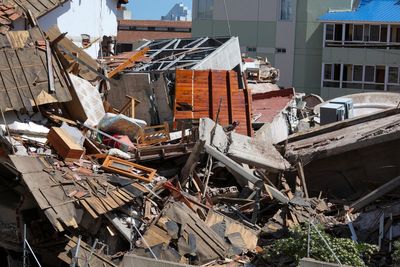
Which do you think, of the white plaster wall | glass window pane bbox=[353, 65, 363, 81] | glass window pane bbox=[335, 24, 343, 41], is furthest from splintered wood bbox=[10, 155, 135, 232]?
glass window pane bbox=[335, 24, 343, 41]

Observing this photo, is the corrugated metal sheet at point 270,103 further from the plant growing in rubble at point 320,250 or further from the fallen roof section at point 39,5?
the plant growing in rubble at point 320,250

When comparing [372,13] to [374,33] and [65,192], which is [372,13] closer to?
[374,33]

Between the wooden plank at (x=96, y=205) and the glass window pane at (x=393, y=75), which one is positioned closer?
the wooden plank at (x=96, y=205)

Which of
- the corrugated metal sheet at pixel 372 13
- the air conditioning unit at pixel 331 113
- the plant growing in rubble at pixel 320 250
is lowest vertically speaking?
the plant growing in rubble at pixel 320 250

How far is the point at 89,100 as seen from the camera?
16438 mm

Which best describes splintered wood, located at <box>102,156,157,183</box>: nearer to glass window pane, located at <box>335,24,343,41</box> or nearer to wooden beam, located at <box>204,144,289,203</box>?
wooden beam, located at <box>204,144,289,203</box>

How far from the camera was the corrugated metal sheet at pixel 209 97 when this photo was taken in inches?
699

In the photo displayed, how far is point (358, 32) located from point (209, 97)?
2744 centimetres

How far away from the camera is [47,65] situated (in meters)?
15.2

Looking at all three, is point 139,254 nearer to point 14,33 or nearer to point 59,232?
point 59,232

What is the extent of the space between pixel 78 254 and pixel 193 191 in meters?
3.31

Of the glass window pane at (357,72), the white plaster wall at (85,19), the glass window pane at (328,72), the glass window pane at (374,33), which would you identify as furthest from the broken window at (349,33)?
the white plaster wall at (85,19)

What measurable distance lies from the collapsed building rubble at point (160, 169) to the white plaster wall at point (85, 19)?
283 cm

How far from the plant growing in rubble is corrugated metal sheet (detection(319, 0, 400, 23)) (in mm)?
32541
